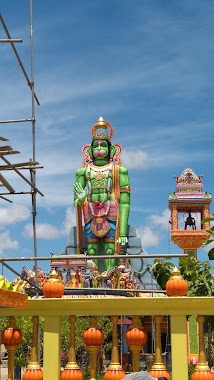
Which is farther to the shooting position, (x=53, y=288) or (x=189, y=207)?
(x=189, y=207)

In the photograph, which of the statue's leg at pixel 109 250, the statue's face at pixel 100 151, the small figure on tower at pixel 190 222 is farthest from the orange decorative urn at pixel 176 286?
the small figure on tower at pixel 190 222

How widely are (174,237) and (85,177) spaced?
18.7 feet

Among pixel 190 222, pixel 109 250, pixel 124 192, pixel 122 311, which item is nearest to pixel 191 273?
pixel 122 311

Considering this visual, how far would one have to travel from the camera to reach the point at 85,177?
91.6 ft

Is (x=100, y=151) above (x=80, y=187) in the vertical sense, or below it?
above

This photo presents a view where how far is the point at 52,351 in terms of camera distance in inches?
228

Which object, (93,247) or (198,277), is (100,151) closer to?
(93,247)

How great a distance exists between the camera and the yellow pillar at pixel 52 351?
5.77 meters

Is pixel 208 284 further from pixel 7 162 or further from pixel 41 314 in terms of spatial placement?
pixel 41 314

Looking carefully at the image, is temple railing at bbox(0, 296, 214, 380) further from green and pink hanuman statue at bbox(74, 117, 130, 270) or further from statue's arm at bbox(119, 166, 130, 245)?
statue's arm at bbox(119, 166, 130, 245)

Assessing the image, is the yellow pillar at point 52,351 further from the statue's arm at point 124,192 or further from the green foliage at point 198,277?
the statue's arm at point 124,192

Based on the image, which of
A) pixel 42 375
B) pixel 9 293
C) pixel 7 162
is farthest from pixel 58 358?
pixel 7 162

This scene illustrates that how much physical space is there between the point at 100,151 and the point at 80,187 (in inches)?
77.8

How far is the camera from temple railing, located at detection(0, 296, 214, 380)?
568 centimetres
